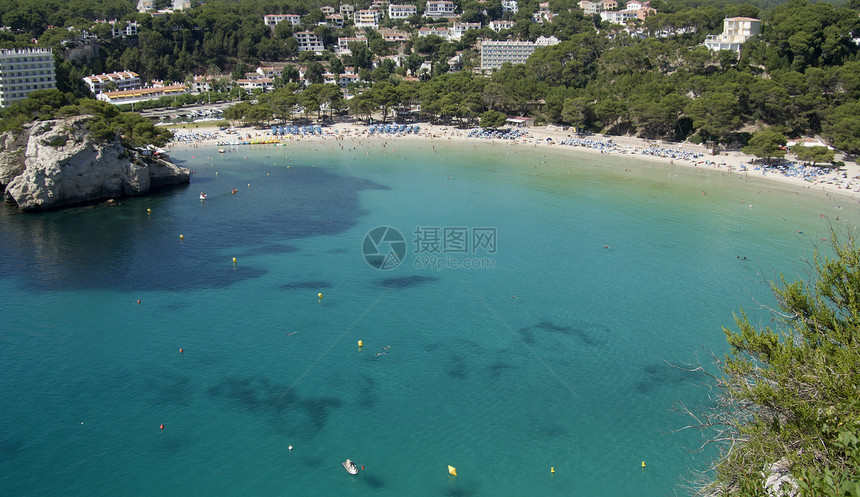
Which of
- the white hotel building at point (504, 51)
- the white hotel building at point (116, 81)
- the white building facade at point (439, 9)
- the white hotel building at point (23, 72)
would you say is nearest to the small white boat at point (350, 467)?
the white hotel building at point (23, 72)

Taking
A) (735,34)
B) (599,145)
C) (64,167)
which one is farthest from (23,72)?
(735,34)

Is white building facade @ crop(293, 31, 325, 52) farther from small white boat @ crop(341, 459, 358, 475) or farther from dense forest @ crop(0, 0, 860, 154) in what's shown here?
small white boat @ crop(341, 459, 358, 475)

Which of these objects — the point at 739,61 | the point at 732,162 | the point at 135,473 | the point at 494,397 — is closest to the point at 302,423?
the point at 135,473

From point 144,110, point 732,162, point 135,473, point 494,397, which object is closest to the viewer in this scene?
point 135,473

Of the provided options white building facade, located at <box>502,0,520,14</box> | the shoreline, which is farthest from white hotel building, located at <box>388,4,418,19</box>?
the shoreline

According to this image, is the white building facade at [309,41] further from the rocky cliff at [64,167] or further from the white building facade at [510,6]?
the rocky cliff at [64,167]

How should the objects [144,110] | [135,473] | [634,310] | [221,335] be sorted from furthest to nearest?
[144,110]
[634,310]
[221,335]
[135,473]

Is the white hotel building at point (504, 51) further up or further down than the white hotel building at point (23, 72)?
further up

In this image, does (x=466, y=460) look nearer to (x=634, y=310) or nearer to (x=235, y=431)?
(x=235, y=431)
